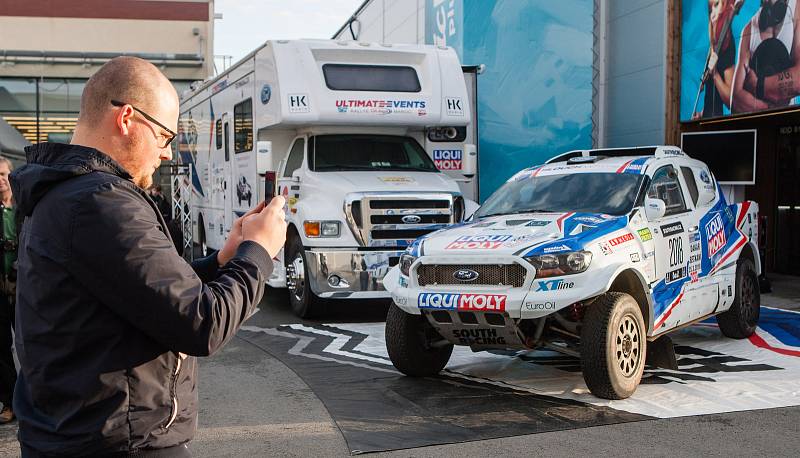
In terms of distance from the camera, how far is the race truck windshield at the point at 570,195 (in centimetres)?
770

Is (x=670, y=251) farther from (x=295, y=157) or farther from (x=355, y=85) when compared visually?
(x=295, y=157)

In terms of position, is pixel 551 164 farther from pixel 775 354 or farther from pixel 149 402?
pixel 149 402

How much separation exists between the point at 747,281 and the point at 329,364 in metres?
4.31

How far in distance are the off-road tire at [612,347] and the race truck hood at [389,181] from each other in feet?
15.5

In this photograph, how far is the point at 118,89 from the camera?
2.31 m

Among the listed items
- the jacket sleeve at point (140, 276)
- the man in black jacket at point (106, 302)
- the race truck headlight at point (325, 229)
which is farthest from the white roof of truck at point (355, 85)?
the jacket sleeve at point (140, 276)

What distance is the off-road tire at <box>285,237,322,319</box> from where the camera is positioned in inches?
432

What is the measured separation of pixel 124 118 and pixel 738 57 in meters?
13.5

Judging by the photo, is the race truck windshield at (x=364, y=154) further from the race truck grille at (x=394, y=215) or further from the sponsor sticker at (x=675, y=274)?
the sponsor sticker at (x=675, y=274)

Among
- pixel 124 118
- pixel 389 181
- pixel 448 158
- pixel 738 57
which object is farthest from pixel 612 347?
pixel 738 57

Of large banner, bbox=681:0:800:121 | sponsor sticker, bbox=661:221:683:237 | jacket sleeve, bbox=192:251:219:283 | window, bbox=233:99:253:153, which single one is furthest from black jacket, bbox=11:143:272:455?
large banner, bbox=681:0:800:121

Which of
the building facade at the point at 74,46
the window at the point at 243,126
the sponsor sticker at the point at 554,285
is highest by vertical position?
the building facade at the point at 74,46

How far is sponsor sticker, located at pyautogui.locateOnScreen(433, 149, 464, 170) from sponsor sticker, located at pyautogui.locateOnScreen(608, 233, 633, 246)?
5621mm

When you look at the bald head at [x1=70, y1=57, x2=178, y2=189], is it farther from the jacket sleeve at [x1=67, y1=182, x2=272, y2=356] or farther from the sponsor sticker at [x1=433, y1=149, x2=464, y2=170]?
the sponsor sticker at [x1=433, y1=149, x2=464, y2=170]
